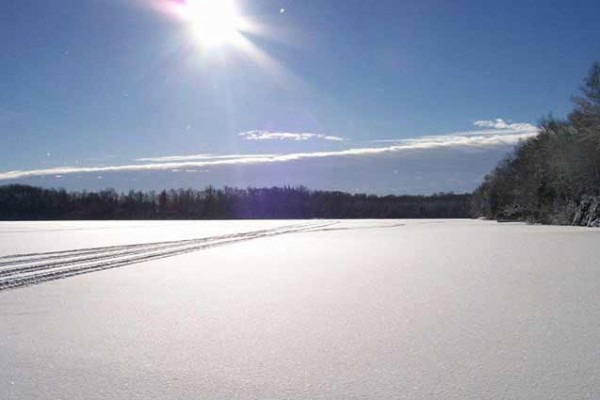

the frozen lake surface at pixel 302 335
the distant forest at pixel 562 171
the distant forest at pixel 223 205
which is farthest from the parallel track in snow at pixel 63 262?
the distant forest at pixel 223 205

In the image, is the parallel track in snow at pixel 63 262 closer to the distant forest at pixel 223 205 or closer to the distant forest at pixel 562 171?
the distant forest at pixel 562 171

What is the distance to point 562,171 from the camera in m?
39.5

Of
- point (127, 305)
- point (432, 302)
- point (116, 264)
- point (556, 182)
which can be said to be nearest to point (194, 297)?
point (127, 305)

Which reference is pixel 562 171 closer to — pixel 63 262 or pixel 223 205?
pixel 63 262

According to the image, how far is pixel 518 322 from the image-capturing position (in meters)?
5.29

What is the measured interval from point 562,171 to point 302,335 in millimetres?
38842

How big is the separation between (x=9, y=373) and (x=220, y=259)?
29.7 feet

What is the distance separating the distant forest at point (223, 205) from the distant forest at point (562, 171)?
50042mm

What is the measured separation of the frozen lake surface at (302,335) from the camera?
3.54m

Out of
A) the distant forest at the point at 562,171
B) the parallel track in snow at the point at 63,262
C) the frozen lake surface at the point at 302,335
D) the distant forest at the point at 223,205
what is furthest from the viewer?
the distant forest at the point at 223,205

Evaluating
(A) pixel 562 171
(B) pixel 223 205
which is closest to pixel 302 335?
(A) pixel 562 171

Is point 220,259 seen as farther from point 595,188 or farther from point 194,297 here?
point 595,188

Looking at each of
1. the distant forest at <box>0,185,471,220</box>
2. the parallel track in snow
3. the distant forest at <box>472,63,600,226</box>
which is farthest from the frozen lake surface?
the distant forest at <box>0,185,471,220</box>

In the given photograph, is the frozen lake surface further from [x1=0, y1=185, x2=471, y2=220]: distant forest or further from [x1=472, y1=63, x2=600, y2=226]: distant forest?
[x1=0, y1=185, x2=471, y2=220]: distant forest
